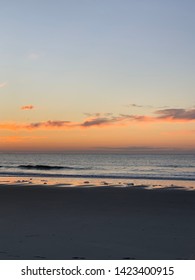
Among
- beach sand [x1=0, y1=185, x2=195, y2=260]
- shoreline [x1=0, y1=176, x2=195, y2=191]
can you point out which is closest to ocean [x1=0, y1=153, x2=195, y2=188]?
shoreline [x1=0, y1=176, x2=195, y2=191]

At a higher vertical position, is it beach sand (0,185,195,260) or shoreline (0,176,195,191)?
shoreline (0,176,195,191)

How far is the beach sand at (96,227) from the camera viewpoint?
27.3 ft

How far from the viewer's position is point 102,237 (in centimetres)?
963

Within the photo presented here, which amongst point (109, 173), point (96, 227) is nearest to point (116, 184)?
point (96, 227)

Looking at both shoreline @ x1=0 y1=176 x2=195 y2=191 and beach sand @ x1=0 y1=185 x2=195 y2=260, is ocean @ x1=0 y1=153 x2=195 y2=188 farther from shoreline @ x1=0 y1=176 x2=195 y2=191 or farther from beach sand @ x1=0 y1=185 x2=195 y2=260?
beach sand @ x1=0 y1=185 x2=195 y2=260

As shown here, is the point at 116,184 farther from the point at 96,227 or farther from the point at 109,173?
the point at 109,173

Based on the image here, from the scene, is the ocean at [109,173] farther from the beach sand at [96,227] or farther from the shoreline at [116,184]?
the beach sand at [96,227]

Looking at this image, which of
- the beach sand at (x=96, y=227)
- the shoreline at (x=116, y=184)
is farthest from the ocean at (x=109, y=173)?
the beach sand at (x=96, y=227)

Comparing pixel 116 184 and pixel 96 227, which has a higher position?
pixel 116 184

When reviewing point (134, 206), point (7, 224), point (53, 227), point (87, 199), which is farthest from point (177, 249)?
point (87, 199)

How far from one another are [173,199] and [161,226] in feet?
21.9

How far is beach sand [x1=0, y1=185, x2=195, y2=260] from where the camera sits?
831 centimetres

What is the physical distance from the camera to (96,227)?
1092 cm
